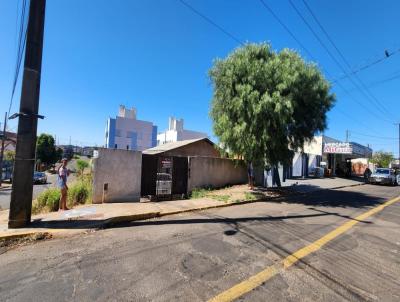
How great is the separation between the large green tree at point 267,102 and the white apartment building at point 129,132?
43.8 metres

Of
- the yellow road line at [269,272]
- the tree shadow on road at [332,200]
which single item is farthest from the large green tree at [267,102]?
the yellow road line at [269,272]

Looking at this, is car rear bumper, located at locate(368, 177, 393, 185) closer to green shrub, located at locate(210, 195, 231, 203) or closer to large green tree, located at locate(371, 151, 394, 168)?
green shrub, located at locate(210, 195, 231, 203)

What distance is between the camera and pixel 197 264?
4.48 meters

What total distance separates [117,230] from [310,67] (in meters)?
11.8

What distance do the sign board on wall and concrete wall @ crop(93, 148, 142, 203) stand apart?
27.9m

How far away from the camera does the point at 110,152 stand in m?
9.88

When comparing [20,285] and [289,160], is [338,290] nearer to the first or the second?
[20,285]

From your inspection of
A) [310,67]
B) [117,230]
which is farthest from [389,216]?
[117,230]

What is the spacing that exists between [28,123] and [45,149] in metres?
51.2

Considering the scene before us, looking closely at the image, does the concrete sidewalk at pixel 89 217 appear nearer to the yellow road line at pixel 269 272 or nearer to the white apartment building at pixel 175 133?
the yellow road line at pixel 269 272

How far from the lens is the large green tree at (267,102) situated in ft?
39.6

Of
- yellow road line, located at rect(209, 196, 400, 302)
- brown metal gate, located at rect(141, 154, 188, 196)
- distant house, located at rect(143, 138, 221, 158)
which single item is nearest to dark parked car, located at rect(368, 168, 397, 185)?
distant house, located at rect(143, 138, 221, 158)

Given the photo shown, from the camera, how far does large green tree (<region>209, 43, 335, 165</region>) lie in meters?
12.1

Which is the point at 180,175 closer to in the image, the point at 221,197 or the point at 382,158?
the point at 221,197
